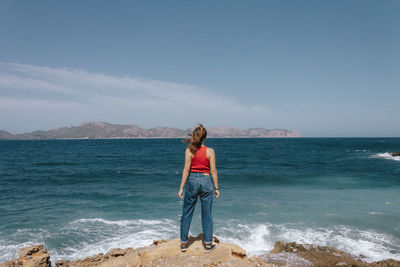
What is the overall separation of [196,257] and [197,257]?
2 cm

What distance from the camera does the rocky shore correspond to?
4637 millimetres

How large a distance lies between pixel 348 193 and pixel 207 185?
17.6 metres

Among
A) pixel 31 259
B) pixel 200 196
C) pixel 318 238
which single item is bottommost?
pixel 318 238

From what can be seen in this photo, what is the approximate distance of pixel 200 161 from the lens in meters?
4.68

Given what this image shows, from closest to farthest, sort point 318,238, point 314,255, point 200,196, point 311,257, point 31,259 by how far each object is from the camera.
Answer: point 200,196
point 31,259
point 311,257
point 314,255
point 318,238

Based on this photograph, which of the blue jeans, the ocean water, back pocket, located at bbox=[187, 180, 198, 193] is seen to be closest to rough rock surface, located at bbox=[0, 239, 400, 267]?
the blue jeans

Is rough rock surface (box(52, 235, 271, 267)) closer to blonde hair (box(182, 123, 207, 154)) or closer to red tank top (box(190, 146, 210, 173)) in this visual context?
red tank top (box(190, 146, 210, 173))

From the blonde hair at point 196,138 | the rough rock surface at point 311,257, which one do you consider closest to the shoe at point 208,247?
the blonde hair at point 196,138

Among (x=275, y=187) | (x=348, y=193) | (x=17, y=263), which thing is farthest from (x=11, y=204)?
(x=348, y=193)

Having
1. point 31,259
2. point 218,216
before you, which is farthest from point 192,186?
point 218,216

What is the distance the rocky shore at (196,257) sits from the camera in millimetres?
4637

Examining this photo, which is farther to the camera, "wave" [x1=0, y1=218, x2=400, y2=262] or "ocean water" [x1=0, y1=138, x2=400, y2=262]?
"ocean water" [x1=0, y1=138, x2=400, y2=262]

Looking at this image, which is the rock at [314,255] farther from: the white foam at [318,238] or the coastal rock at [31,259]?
the coastal rock at [31,259]

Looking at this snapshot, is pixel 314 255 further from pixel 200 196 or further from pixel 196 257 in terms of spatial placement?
pixel 200 196
